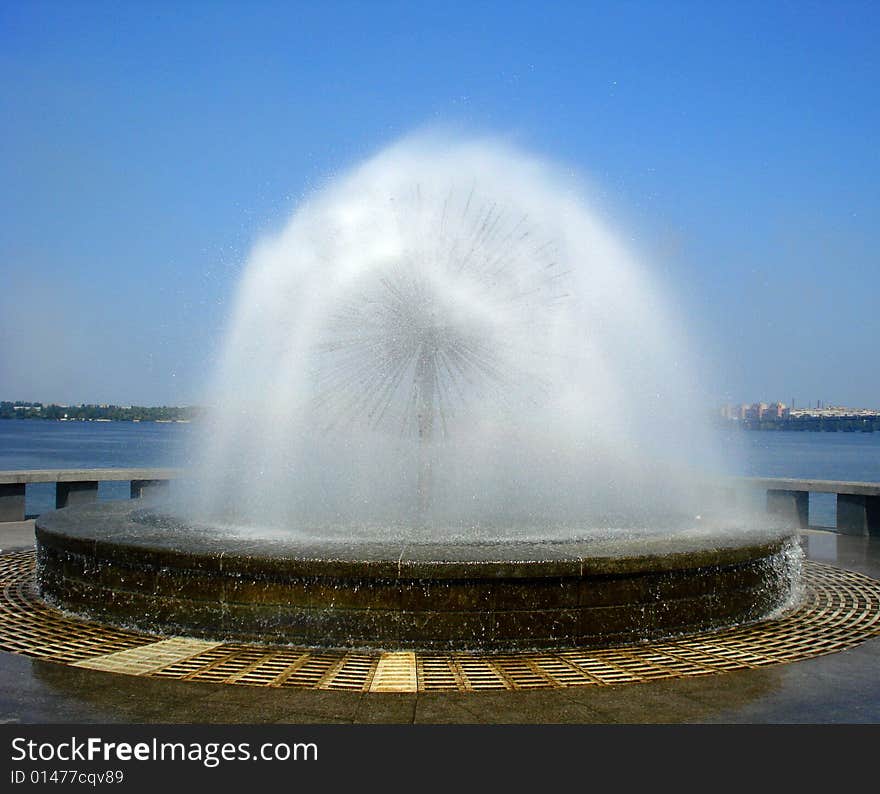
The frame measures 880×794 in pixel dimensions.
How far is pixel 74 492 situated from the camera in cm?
1598

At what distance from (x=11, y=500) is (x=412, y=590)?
37.5 ft

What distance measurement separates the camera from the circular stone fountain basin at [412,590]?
6660mm

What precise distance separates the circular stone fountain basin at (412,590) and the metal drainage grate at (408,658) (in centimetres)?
13

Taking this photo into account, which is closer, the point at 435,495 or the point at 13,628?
the point at 13,628

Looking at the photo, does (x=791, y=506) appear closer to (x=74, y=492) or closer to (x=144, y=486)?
(x=144, y=486)

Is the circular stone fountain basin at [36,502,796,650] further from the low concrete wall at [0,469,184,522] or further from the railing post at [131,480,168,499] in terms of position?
the railing post at [131,480,168,499]

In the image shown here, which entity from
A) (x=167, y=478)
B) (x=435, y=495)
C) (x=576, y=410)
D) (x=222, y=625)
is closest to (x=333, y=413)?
(x=435, y=495)

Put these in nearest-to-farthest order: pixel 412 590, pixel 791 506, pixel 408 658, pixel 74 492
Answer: pixel 408 658 → pixel 412 590 → pixel 74 492 → pixel 791 506

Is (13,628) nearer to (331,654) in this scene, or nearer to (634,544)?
(331,654)

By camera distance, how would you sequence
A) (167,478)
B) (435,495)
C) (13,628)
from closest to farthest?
(13,628) < (435,495) < (167,478)

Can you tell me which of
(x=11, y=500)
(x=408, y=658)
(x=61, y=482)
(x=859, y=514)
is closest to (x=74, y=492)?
(x=61, y=482)

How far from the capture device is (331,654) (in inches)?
260
